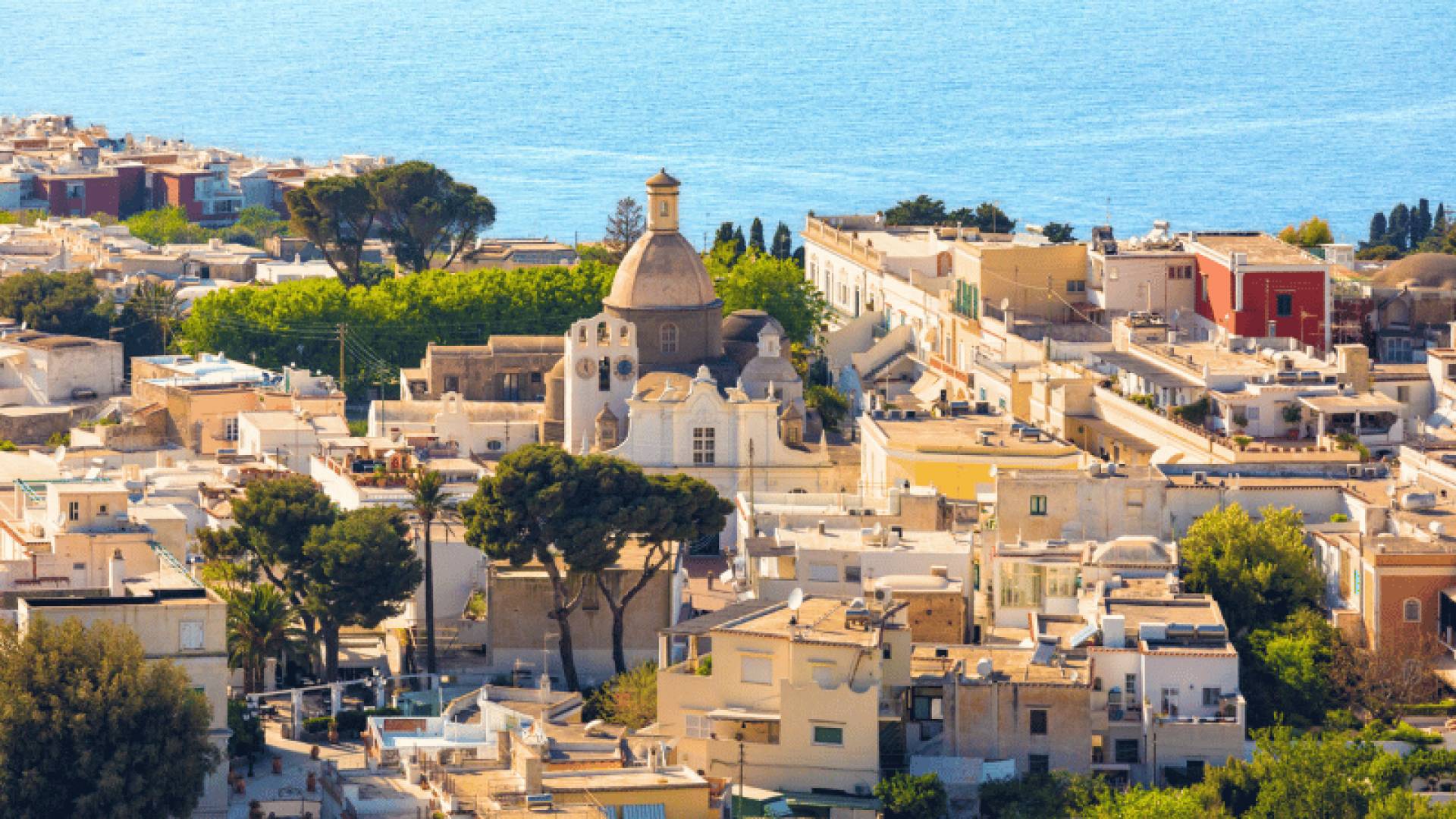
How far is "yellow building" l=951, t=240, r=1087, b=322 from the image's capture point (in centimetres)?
6250

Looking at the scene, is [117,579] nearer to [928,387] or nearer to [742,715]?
[742,715]

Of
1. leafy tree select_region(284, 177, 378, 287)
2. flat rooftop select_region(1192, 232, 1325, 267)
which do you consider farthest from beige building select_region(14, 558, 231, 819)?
leafy tree select_region(284, 177, 378, 287)

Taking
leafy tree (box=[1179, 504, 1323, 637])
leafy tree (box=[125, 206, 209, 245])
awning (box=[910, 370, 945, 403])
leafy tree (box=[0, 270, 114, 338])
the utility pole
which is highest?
leafy tree (box=[125, 206, 209, 245])

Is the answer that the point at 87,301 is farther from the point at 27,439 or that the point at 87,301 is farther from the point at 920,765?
the point at 920,765

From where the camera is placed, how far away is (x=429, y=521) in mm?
45656

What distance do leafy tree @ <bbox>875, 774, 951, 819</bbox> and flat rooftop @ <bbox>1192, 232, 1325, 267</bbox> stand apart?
72.4 feet

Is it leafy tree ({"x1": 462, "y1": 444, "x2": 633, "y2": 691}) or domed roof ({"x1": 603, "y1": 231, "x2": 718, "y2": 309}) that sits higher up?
domed roof ({"x1": 603, "y1": 231, "x2": 718, "y2": 309})

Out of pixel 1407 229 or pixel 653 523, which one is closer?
pixel 653 523

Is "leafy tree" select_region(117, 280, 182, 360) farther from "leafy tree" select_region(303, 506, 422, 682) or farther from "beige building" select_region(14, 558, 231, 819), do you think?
"beige building" select_region(14, 558, 231, 819)

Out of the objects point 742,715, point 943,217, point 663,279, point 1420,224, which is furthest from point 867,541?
point 1420,224

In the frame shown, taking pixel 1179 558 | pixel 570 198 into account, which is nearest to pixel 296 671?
pixel 1179 558

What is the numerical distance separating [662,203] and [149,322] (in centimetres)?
1789

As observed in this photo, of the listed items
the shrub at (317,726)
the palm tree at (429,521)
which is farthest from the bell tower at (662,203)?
the shrub at (317,726)

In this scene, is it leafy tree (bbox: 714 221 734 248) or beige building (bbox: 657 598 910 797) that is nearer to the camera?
beige building (bbox: 657 598 910 797)
